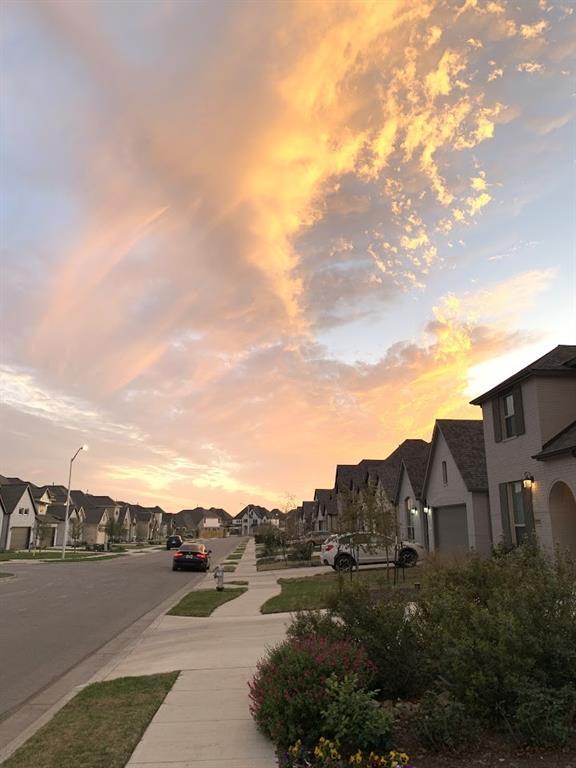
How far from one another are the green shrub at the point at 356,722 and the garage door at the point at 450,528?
21406 millimetres

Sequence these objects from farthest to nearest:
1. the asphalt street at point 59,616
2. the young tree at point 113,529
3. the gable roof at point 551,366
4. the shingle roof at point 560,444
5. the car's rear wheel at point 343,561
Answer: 1. the young tree at point 113,529
2. the car's rear wheel at point 343,561
3. the gable roof at point 551,366
4. the shingle roof at point 560,444
5. the asphalt street at point 59,616

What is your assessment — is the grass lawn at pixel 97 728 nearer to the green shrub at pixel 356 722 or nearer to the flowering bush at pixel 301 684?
the flowering bush at pixel 301 684

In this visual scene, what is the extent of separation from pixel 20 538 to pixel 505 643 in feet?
212

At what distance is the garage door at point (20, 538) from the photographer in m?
59.1

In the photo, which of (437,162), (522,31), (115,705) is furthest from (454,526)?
(115,705)

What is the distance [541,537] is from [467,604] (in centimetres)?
1254

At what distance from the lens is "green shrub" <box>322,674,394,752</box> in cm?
455

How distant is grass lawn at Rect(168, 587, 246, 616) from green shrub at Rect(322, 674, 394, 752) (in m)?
10.6

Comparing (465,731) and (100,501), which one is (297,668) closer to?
(465,731)

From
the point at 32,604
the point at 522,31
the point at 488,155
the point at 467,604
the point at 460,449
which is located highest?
the point at 522,31

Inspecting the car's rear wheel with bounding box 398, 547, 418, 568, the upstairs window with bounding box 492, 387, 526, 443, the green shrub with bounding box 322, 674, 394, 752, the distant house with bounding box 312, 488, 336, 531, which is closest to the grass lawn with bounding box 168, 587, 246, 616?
the car's rear wheel with bounding box 398, 547, 418, 568

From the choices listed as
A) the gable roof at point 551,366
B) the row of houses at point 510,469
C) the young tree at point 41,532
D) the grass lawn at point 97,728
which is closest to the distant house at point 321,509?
the young tree at point 41,532

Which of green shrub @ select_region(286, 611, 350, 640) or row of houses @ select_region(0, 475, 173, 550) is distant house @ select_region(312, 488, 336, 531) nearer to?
row of houses @ select_region(0, 475, 173, 550)

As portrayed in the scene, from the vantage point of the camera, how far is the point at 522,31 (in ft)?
41.2
